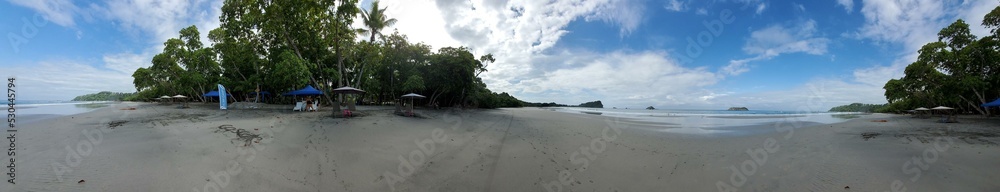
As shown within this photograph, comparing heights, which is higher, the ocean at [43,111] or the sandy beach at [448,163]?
the ocean at [43,111]

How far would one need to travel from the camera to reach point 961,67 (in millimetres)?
23969

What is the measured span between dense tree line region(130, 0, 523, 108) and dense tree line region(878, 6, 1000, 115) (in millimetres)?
35023

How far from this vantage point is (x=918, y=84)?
88.1 ft

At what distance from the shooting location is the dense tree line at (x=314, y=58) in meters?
20.3

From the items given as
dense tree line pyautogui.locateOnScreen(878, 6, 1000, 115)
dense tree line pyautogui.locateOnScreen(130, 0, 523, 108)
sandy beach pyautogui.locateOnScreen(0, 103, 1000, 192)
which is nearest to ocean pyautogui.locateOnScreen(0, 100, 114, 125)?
sandy beach pyautogui.locateOnScreen(0, 103, 1000, 192)

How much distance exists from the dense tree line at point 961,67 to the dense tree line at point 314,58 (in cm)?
3502

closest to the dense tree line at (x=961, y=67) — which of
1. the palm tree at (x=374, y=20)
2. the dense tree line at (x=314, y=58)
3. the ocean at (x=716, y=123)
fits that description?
the ocean at (x=716, y=123)

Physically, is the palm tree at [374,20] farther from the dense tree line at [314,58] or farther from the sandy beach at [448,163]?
the sandy beach at [448,163]

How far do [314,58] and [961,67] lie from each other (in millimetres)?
47415

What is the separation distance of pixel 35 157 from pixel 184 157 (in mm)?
2193

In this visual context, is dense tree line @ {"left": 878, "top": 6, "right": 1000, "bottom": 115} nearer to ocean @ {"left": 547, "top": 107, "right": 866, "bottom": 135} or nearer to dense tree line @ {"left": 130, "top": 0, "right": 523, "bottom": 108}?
ocean @ {"left": 547, "top": 107, "right": 866, "bottom": 135}

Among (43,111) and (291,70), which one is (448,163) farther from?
(43,111)

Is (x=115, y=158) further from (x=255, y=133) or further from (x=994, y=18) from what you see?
(x=994, y=18)

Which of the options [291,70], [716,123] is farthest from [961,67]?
[291,70]
